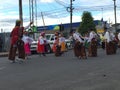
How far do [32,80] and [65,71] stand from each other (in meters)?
2.62

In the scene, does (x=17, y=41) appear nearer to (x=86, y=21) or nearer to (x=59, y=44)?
(x=59, y=44)

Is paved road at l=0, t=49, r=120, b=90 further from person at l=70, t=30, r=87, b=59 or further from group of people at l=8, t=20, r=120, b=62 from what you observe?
person at l=70, t=30, r=87, b=59

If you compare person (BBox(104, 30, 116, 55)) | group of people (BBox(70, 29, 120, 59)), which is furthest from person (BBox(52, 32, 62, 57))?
person (BBox(104, 30, 116, 55))

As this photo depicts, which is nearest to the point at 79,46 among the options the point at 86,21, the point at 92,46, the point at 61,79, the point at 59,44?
the point at 92,46

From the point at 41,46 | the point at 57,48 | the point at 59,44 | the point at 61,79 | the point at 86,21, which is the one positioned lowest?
the point at 61,79

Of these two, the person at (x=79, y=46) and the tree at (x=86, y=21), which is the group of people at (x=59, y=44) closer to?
the person at (x=79, y=46)

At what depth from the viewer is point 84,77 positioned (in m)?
13.8

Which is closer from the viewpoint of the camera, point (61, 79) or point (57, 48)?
point (61, 79)

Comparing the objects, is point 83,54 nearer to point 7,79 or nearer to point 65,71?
point 65,71

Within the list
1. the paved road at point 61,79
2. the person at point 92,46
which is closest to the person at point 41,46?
the person at point 92,46

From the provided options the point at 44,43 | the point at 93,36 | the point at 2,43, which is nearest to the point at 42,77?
the point at 93,36

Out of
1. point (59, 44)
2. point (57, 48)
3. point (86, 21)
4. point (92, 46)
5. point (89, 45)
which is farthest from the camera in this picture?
point (86, 21)

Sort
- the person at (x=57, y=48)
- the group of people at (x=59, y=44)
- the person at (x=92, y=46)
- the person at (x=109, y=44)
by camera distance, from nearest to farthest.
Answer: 1. the group of people at (x=59, y=44)
2. the person at (x=92, y=46)
3. the person at (x=109, y=44)
4. the person at (x=57, y=48)

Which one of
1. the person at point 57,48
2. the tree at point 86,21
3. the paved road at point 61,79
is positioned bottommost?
the paved road at point 61,79
